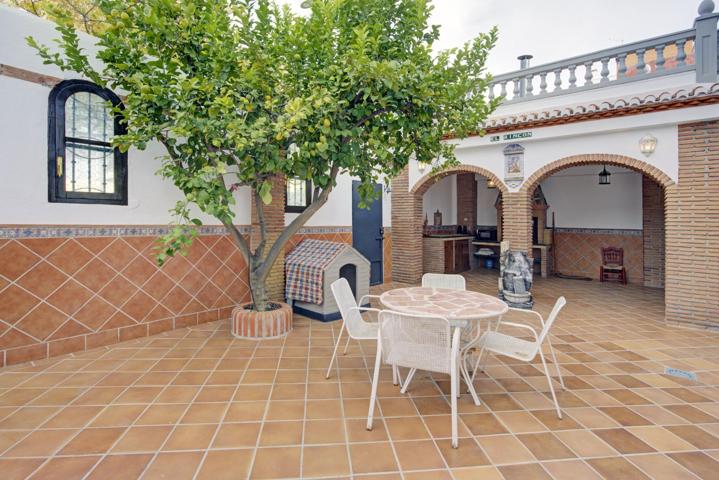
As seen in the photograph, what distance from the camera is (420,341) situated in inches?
108

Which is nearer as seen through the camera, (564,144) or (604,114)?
(604,114)

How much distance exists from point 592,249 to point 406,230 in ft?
16.1

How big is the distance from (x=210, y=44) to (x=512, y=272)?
5643 millimetres

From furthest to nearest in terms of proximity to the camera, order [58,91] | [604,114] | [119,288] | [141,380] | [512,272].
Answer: [512,272] < [604,114] < [119,288] < [58,91] < [141,380]

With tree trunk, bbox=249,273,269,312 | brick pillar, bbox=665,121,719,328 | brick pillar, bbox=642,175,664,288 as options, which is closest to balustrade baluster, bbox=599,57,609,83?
brick pillar, bbox=665,121,719,328

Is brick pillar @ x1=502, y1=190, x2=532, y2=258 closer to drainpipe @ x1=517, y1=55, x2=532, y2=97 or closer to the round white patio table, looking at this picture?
drainpipe @ x1=517, y1=55, x2=532, y2=97

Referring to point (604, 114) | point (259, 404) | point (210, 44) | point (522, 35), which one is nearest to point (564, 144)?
point (604, 114)

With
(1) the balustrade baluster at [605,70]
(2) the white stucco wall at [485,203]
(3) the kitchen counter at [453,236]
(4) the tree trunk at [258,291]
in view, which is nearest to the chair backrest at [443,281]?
(4) the tree trunk at [258,291]

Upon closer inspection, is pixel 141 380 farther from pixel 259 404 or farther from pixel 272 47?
pixel 272 47

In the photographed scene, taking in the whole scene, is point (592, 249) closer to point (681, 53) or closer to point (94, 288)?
point (681, 53)

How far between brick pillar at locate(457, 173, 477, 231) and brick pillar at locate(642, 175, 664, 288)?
14.7ft

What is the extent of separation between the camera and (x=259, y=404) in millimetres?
3113

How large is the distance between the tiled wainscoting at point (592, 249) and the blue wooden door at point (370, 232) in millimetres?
5084

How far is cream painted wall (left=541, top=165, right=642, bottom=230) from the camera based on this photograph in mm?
9125
